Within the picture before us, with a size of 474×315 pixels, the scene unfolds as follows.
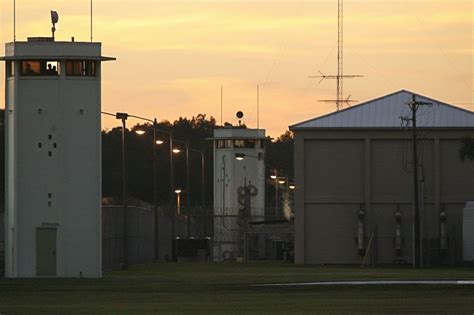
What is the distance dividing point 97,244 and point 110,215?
18.7m

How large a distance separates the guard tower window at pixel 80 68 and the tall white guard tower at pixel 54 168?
0.65ft

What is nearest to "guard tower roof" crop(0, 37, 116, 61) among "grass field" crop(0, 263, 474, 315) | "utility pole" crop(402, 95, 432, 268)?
"grass field" crop(0, 263, 474, 315)

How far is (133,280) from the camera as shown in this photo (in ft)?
205

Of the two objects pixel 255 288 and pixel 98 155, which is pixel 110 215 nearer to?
pixel 98 155

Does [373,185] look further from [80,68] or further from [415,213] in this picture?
[80,68]

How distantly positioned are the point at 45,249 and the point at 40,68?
7449 mm

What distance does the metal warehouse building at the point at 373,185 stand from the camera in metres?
98.5

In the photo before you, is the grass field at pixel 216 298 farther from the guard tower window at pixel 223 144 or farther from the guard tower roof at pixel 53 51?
the guard tower window at pixel 223 144

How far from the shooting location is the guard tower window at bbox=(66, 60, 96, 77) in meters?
66.7

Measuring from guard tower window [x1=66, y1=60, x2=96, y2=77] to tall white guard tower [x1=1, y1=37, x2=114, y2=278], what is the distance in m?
0.20

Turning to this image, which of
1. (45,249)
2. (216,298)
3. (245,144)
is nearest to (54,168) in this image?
(45,249)

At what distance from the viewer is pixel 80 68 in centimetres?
6688

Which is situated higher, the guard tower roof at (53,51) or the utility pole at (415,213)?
the guard tower roof at (53,51)

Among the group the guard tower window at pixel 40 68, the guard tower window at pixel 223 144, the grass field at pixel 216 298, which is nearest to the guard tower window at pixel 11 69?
the guard tower window at pixel 40 68
